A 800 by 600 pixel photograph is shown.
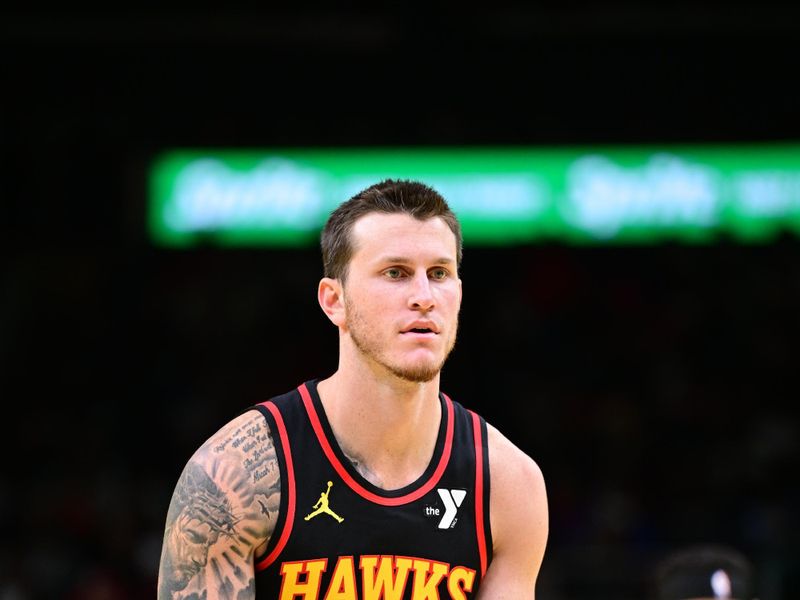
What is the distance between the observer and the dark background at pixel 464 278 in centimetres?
1130

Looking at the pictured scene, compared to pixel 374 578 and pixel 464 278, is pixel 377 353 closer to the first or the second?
pixel 374 578

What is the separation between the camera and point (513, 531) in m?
4.26

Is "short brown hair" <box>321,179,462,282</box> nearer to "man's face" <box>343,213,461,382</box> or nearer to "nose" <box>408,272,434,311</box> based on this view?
"man's face" <box>343,213,461,382</box>

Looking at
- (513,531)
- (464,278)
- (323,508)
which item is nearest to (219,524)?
(323,508)

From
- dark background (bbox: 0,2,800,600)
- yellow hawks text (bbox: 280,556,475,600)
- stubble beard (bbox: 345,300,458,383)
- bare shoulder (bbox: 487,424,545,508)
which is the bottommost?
yellow hawks text (bbox: 280,556,475,600)

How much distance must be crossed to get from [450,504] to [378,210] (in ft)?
3.12

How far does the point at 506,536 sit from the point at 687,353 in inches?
334

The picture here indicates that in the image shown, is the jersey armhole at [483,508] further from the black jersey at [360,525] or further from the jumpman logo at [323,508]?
the jumpman logo at [323,508]

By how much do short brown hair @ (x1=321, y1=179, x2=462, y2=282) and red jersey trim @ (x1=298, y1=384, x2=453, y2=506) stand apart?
0.43 m

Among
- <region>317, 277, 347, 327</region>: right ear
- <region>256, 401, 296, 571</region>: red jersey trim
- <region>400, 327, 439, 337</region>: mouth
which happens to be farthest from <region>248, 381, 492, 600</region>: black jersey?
<region>400, 327, 439, 337</region>: mouth

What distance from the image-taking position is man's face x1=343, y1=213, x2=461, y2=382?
399 cm

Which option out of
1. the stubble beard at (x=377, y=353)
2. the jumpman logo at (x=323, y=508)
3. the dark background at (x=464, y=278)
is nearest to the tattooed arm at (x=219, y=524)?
the jumpman logo at (x=323, y=508)

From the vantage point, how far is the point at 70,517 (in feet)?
36.5

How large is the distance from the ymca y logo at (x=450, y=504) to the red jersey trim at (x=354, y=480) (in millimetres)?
48
